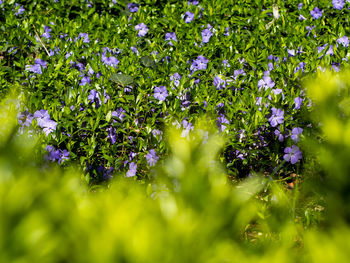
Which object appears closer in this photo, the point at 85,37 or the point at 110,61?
the point at 110,61

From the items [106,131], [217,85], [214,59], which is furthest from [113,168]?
[214,59]

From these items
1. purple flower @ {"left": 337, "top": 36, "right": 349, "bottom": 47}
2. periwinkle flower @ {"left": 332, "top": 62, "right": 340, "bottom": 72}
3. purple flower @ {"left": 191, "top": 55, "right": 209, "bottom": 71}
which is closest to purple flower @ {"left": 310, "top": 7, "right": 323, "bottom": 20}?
purple flower @ {"left": 337, "top": 36, "right": 349, "bottom": 47}

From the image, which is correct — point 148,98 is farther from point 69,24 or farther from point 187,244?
point 187,244

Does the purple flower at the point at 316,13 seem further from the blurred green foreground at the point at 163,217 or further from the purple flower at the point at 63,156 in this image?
the blurred green foreground at the point at 163,217

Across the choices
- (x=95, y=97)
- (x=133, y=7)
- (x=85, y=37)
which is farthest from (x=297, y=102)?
(x=133, y=7)

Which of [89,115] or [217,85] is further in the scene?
[217,85]

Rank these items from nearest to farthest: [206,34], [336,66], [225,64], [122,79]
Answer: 1. [122,79]
2. [336,66]
3. [225,64]
4. [206,34]

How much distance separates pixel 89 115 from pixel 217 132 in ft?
3.05

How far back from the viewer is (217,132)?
9.79ft

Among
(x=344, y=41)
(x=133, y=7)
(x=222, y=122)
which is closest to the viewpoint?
(x=222, y=122)

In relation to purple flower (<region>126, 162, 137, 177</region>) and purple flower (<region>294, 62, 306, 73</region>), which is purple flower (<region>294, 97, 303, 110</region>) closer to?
purple flower (<region>294, 62, 306, 73</region>)

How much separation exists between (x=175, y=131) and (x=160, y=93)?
4.33 ft

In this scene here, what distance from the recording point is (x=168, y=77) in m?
3.38

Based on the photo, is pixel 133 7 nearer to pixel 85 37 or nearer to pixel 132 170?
pixel 85 37
